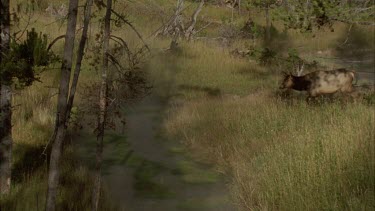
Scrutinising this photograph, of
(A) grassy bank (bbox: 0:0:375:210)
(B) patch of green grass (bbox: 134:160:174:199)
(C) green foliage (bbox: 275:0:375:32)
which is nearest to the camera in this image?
(A) grassy bank (bbox: 0:0:375:210)

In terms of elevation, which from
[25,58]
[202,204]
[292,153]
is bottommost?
[202,204]

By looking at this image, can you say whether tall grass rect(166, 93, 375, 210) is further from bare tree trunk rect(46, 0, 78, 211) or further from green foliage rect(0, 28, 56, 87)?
green foliage rect(0, 28, 56, 87)

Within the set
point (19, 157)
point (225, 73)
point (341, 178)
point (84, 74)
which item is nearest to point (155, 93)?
point (84, 74)

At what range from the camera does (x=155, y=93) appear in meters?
14.9

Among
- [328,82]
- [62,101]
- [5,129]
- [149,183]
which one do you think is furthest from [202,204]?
[328,82]

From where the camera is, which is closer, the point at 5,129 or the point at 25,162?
the point at 5,129

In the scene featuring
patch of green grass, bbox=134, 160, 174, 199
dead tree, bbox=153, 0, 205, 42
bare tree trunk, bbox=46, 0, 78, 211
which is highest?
dead tree, bbox=153, 0, 205, 42

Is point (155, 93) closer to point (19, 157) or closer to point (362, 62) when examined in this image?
point (19, 157)

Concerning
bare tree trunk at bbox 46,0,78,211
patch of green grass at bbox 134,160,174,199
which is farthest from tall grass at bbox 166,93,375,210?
bare tree trunk at bbox 46,0,78,211

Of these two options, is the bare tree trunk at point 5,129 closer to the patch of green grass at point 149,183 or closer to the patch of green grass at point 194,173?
the patch of green grass at point 149,183

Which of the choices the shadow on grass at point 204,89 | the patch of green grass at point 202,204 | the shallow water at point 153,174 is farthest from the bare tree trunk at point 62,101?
the shadow on grass at point 204,89

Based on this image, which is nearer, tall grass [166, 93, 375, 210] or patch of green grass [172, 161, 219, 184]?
tall grass [166, 93, 375, 210]

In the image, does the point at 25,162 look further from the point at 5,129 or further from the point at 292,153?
the point at 292,153

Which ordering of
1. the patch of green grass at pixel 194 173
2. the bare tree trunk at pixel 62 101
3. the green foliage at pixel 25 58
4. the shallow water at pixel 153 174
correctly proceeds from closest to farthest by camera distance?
the green foliage at pixel 25 58 → the bare tree trunk at pixel 62 101 → the shallow water at pixel 153 174 → the patch of green grass at pixel 194 173
